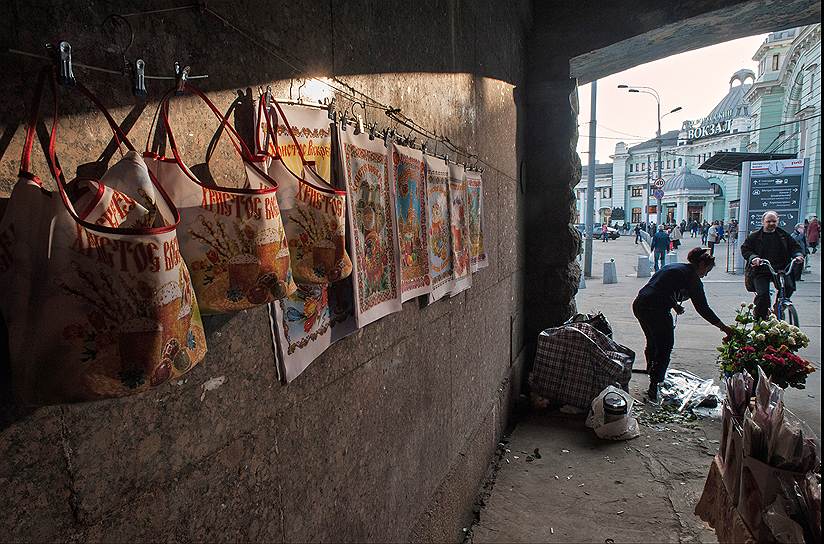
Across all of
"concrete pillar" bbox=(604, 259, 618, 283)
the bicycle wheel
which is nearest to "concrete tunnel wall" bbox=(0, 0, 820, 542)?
the bicycle wheel

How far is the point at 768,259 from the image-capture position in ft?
22.3

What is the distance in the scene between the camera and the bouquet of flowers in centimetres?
306

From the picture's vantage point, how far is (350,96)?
72.9 inches

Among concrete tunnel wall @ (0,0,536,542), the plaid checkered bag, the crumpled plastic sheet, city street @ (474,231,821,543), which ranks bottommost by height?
city street @ (474,231,821,543)

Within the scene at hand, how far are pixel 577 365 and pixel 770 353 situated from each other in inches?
75.3

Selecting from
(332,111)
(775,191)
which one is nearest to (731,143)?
(775,191)

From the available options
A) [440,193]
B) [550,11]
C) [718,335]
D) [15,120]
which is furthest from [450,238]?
[718,335]

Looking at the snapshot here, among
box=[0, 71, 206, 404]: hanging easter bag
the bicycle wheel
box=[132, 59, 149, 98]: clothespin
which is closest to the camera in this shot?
box=[0, 71, 206, 404]: hanging easter bag

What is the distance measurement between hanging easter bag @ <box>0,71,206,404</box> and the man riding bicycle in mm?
7752

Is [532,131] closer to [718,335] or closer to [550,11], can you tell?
[550,11]

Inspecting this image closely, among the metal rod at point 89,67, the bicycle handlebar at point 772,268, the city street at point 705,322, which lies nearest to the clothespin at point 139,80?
the metal rod at point 89,67

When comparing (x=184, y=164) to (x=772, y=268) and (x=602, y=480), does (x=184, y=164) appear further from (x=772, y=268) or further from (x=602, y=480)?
(x=772, y=268)

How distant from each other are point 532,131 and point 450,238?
11.4 ft

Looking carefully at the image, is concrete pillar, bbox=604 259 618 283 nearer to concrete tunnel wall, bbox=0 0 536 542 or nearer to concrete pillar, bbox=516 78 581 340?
concrete pillar, bbox=516 78 581 340
